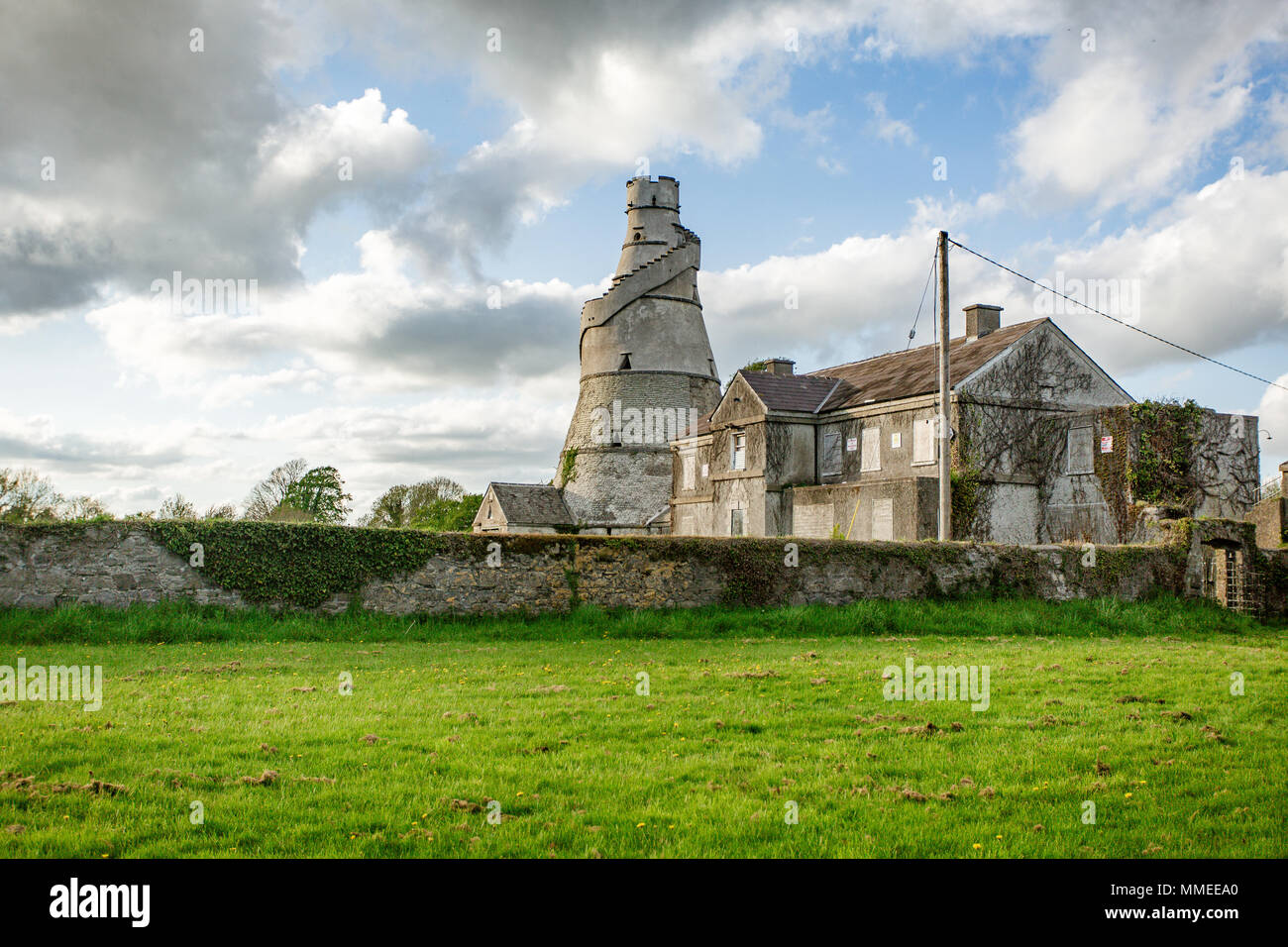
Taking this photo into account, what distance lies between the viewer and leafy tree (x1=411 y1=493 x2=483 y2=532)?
212ft

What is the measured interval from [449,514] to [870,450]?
39011 millimetres

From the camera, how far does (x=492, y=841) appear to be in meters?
5.60

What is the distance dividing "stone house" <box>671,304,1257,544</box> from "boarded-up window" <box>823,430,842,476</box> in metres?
0.04

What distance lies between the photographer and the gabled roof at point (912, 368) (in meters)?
32.3

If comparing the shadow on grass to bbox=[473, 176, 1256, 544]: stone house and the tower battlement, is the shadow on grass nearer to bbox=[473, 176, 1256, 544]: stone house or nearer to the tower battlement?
bbox=[473, 176, 1256, 544]: stone house

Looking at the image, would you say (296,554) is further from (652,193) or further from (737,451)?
(652,193)

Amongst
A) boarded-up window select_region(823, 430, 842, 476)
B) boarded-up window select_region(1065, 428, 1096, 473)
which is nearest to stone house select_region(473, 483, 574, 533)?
boarded-up window select_region(823, 430, 842, 476)

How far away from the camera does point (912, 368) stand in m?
34.6

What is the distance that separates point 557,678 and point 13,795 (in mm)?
6661

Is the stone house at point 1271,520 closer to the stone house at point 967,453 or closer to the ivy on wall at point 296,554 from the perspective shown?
the stone house at point 967,453
